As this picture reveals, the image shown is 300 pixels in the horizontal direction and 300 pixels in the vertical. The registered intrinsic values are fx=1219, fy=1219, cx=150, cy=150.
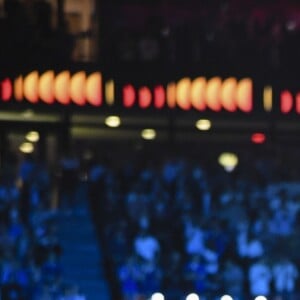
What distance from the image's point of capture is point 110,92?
2231 cm

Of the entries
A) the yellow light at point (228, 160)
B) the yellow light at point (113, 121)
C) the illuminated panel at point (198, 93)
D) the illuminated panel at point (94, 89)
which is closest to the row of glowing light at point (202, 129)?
the yellow light at point (113, 121)

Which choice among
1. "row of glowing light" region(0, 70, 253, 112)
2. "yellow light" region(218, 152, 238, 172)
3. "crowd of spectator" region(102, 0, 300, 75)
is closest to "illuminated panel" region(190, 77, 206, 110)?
"row of glowing light" region(0, 70, 253, 112)

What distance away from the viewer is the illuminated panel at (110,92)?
72.8 feet

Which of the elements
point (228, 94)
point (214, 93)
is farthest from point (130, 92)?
point (228, 94)

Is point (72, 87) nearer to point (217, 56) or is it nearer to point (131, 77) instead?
point (131, 77)

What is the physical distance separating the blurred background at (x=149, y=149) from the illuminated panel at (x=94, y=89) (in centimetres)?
3

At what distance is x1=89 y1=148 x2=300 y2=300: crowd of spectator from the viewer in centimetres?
1898

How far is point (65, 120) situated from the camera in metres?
23.4

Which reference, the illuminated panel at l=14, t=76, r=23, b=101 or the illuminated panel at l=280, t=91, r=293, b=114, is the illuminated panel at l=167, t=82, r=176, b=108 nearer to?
the illuminated panel at l=280, t=91, r=293, b=114

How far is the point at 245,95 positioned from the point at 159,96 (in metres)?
1.59

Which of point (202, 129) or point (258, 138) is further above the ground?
point (202, 129)

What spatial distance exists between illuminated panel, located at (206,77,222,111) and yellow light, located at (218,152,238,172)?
1623 mm

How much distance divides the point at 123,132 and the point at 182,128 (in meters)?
1.17

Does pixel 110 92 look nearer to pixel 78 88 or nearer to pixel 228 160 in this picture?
pixel 78 88
